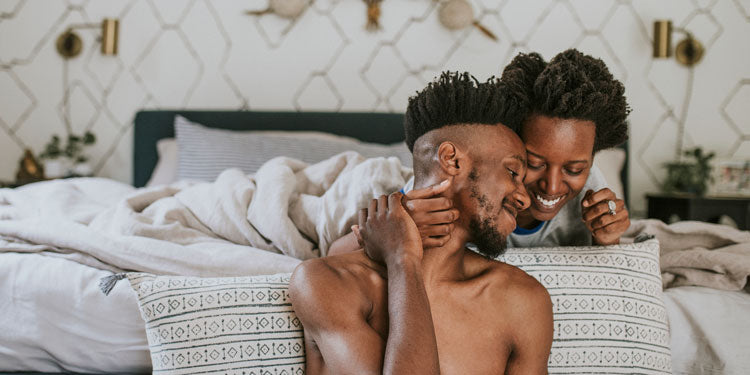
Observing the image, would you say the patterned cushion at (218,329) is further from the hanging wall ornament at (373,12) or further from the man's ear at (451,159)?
the hanging wall ornament at (373,12)

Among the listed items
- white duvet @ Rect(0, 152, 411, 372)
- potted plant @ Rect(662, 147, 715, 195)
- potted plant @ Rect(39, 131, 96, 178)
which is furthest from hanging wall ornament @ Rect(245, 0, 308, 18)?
potted plant @ Rect(662, 147, 715, 195)

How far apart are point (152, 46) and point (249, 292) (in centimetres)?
274

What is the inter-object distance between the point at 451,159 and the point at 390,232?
178mm

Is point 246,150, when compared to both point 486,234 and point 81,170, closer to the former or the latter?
point 81,170

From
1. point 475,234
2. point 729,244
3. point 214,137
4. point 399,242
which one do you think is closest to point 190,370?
point 399,242

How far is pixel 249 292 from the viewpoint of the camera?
1043 millimetres

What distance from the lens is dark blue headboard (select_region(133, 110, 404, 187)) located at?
3.12 m

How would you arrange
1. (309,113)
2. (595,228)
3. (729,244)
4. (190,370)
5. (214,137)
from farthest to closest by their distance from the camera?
(309,113), (214,137), (729,244), (595,228), (190,370)

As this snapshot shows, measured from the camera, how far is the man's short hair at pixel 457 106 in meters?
1.05

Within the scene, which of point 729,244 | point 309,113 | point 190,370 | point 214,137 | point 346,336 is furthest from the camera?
point 309,113

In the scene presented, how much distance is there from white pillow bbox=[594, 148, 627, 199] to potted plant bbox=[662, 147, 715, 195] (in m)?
0.29

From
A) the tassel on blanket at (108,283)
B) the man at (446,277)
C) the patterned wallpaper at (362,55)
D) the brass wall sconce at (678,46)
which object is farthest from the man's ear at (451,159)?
the brass wall sconce at (678,46)

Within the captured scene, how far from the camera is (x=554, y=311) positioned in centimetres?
118

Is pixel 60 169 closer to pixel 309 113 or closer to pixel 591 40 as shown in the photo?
pixel 309 113
